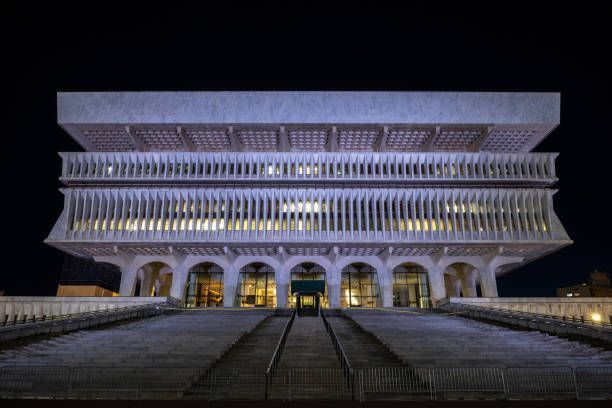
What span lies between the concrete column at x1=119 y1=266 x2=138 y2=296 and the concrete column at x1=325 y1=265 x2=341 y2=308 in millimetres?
22043

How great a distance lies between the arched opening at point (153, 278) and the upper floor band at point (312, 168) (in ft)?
40.7

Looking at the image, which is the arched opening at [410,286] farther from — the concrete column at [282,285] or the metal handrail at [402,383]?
the metal handrail at [402,383]

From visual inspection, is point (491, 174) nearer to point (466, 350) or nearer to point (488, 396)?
point (466, 350)

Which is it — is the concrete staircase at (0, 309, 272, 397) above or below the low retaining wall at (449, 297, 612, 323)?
below

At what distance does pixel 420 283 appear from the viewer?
5009 centimetres

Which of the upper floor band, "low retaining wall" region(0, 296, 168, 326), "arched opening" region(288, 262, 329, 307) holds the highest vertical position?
the upper floor band

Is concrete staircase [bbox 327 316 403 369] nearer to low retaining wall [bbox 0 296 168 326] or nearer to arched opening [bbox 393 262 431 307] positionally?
low retaining wall [bbox 0 296 168 326]

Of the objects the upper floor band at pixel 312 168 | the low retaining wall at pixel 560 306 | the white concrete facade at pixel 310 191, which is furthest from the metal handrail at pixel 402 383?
the upper floor band at pixel 312 168

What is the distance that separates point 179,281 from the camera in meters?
46.0

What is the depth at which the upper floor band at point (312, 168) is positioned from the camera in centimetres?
4538

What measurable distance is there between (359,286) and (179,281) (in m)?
21.1

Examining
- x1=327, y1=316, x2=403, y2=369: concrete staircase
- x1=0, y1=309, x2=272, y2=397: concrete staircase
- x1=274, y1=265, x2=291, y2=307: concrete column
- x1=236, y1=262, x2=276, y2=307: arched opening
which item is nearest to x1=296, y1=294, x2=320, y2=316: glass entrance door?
x1=0, y1=309, x2=272, y2=397: concrete staircase

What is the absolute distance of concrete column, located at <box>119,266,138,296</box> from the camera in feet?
149

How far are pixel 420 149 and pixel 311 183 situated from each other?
15.6 metres
